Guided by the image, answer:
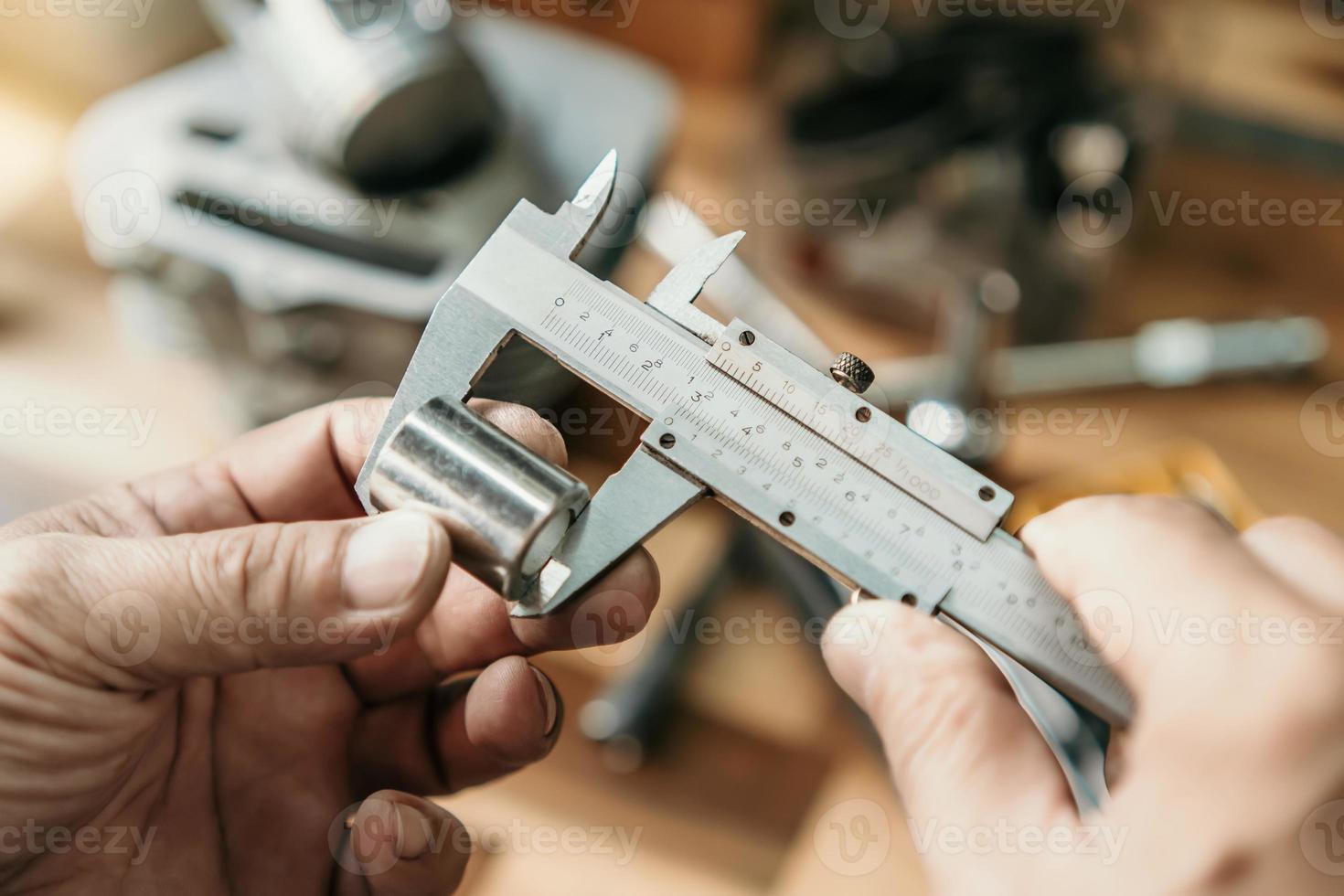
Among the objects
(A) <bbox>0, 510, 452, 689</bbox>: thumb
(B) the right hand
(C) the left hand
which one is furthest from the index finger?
(A) <bbox>0, 510, 452, 689</bbox>: thumb

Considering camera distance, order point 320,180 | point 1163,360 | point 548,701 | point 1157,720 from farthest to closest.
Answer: point 1163,360 < point 320,180 < point 548,701 < point 1157,720

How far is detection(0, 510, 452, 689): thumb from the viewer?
593 mm

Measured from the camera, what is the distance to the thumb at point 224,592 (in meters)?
0.59

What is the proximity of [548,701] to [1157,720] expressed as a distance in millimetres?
442

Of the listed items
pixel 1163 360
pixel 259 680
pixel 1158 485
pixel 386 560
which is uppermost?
pixel 1163 360

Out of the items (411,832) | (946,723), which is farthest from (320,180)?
(946,723)

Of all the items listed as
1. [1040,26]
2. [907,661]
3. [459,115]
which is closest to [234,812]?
[907,661]

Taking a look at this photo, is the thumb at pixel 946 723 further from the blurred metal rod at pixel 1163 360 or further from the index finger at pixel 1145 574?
the blurred metal rod at pixel 1163 360

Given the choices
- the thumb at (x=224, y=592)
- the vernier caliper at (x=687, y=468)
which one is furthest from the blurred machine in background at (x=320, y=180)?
the thumb at (x=224, y=592)

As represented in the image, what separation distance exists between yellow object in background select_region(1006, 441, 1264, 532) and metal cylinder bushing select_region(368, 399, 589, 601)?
23.8 inches

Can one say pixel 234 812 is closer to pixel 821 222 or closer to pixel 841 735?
pixel 841 735

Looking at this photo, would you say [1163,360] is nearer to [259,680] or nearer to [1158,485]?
[1158,485]

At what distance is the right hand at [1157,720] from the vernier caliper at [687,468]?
31 mm

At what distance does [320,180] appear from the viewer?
1054 mm
